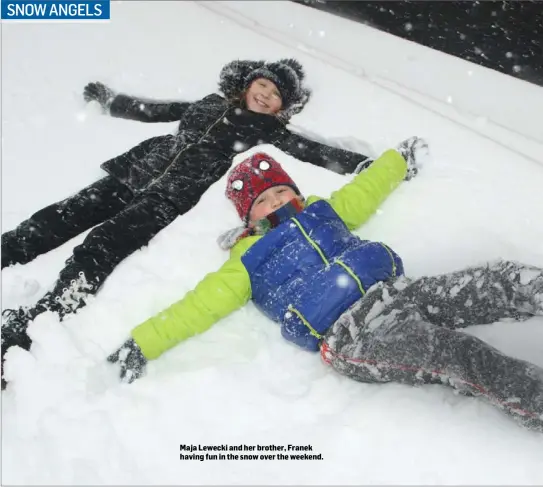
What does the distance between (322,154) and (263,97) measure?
0.61m

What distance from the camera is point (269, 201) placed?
2525 millimetres

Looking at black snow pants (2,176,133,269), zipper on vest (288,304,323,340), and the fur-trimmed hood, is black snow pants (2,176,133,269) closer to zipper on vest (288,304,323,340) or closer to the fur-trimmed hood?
the fur-trimmed hood

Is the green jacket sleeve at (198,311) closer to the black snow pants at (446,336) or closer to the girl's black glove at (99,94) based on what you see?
the black snow pants at (446,336)

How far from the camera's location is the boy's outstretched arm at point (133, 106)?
136 inches

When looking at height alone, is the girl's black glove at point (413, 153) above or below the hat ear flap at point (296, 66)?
below

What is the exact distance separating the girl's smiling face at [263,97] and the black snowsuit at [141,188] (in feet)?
0.28

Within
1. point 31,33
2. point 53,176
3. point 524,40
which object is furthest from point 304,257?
point 31,33

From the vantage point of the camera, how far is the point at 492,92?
3.32 m

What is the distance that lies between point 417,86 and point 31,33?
10.7 ft

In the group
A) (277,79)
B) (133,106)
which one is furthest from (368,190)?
(133,106)

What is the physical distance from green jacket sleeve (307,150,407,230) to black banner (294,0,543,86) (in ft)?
3.63

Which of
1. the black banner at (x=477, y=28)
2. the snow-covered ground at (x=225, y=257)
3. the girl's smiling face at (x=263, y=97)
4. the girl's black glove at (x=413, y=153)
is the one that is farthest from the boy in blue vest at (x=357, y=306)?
the black banner at (x=477, y=28)

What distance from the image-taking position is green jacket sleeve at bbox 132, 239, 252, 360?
6.85 feet

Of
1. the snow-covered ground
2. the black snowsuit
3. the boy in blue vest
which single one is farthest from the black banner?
the boy in blue vest
